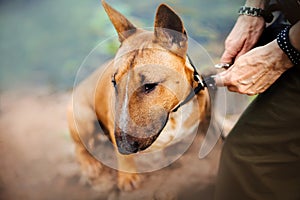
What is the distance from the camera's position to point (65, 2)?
1.26 metres

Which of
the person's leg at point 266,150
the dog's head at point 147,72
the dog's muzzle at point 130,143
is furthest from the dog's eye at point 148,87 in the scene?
the person's leg at point 266,150

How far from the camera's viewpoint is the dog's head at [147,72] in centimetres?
122

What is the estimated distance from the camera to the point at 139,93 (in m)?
1.22

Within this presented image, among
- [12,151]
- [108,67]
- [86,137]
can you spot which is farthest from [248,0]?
[12,151]

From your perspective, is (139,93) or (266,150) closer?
(139,93)

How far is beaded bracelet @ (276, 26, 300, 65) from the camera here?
124 centimetres

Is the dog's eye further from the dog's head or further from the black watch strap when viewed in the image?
the black watch strap

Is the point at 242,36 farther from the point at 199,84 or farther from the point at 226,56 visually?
the point at 199,84

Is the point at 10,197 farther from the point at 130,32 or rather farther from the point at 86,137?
the point at 130,32

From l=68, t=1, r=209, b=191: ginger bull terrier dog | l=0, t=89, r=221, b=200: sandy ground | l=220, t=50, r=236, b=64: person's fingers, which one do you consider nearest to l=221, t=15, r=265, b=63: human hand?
l=220, t=50, r=236, b=64: person's fingers

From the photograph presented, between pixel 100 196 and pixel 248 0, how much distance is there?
63cm

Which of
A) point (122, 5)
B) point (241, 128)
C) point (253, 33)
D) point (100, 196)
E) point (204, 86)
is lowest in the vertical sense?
point (100, 196)

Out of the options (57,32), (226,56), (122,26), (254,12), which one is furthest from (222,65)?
(57,32)

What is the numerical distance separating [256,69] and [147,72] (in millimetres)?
270
